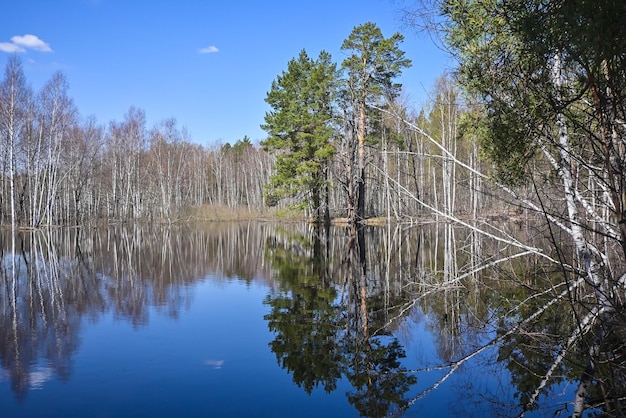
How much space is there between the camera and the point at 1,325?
26.9 feet

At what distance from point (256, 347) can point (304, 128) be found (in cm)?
2737

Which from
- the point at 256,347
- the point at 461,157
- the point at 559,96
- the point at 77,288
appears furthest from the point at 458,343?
the point at 461,157

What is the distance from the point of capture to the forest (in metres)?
3.86

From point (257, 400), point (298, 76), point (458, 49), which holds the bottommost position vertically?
point (257, 400)

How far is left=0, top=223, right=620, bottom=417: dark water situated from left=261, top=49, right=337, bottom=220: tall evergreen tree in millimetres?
19984

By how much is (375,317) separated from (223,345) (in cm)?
282

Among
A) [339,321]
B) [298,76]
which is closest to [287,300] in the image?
[339,321]

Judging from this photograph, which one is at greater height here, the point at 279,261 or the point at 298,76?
the point at 298,76

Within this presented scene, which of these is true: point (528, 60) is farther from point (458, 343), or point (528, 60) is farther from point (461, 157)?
point (461, 157)

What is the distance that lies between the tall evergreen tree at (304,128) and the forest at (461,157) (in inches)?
5.8

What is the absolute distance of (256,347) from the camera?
7215 millimetres

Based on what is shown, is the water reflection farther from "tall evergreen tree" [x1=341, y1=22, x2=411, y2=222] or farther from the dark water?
"tall evergreen tree" [x1=341, y1=22, x2=411, y2=222]

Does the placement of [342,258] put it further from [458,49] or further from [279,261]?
[458,49]

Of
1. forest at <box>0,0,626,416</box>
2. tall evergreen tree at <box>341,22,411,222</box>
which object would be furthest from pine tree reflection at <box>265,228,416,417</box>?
tall evergreen tree at <box>341,22,411,222</box>
